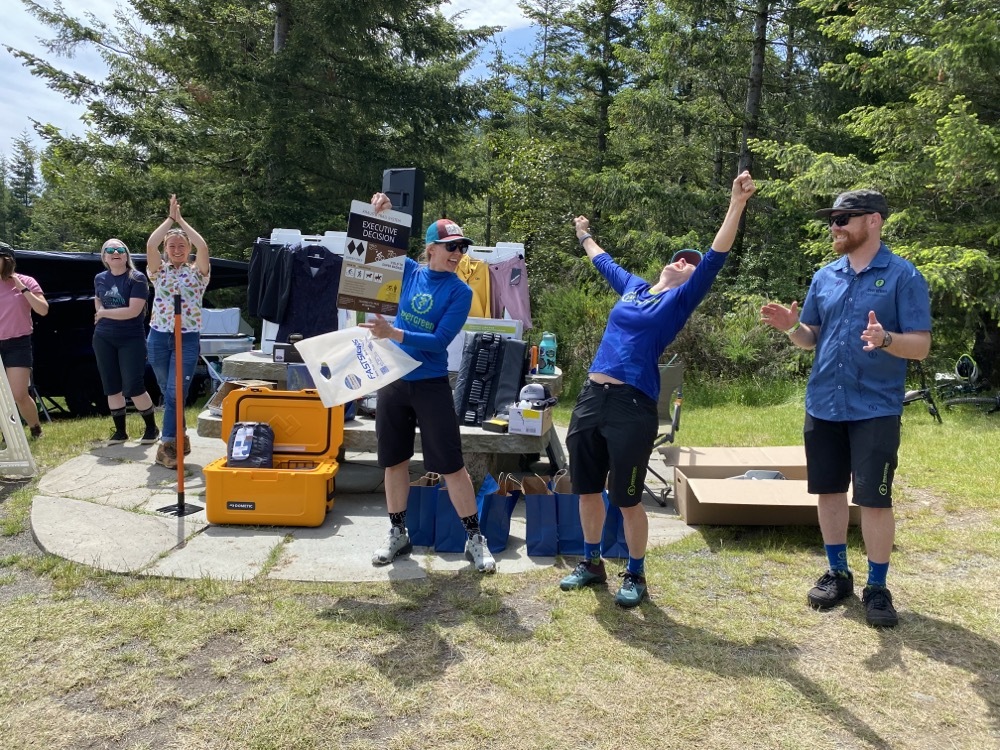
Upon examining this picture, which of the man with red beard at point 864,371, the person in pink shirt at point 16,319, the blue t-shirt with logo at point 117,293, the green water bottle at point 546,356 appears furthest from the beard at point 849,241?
the person in pink shirt at point 16,319

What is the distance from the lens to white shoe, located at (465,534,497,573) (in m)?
3.84

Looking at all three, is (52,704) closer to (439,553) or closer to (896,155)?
(439,553)

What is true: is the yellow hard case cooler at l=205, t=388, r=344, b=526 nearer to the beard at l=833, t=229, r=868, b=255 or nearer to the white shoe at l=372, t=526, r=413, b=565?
the white shoe at l=372, t=526, r=413, b=565

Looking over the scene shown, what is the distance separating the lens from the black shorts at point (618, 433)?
129 inches

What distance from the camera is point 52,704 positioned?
253 cm

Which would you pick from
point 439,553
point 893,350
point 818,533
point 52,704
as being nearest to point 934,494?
point 818,533

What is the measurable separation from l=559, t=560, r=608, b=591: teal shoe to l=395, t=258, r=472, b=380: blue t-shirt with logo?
3.99 feet

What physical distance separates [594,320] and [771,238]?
503 cm

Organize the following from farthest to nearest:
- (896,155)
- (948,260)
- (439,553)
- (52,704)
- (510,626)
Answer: (896,155), (948,260), (439,553), (510,626), (52,704)

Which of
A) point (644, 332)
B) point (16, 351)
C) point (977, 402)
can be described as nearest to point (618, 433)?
point (644, 332)

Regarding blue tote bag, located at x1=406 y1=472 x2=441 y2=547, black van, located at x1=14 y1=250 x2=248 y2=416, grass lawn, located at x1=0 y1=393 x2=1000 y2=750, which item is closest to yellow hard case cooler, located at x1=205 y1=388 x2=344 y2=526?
blue tote bag, located at x1=406 y1=472 x2=441 y2=547

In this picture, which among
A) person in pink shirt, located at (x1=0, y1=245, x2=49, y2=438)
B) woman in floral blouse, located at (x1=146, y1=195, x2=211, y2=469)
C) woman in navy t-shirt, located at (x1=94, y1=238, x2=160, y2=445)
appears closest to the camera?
woman in floral blouse, located at (x1=146, y1=195, x2=211, y2=469)

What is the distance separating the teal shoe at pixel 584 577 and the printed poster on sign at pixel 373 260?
1.64 metres

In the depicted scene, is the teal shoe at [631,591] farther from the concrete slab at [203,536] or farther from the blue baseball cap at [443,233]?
the blue baseball cap at [443,233]
